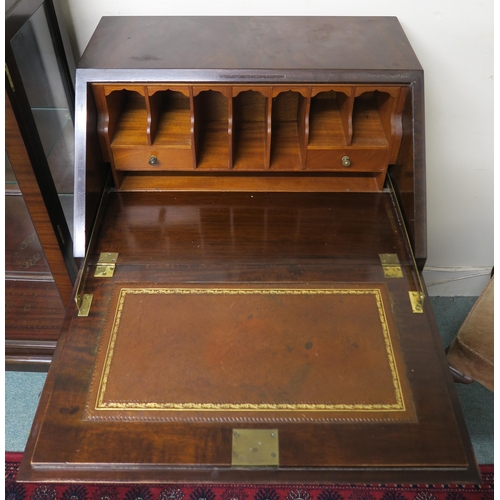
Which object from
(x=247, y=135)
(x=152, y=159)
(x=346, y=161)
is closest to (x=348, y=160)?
(x=346, y=161)

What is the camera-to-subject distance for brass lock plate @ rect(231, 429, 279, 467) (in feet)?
2.69

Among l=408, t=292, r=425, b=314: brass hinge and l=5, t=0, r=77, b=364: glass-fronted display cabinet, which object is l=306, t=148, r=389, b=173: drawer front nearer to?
l=408, t=292, r=425, b=314: brass hinge

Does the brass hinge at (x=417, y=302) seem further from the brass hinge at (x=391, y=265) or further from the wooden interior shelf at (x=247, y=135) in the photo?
the wooden interior shelf at (x=247, y=135)

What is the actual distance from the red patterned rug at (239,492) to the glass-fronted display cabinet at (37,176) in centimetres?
45

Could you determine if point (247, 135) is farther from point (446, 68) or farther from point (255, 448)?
point (255, 448)

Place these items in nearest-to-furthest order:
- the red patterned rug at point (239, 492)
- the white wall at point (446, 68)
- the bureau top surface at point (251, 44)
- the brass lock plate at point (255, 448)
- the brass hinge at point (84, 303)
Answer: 1. the brass lock plate at point (255, 448)
2. the brass hinge at point (84, 303)
3. the bureau top surface at point (251, 44)
4. the white wall at point (446, 68)
5. the red patterned rug at point (239, 492)

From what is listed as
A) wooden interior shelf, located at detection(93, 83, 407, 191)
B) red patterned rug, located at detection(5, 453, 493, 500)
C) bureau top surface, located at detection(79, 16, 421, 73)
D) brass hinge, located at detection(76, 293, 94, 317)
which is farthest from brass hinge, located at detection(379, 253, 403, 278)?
red patterned rug, located at detection(5, 453, 493, 500)

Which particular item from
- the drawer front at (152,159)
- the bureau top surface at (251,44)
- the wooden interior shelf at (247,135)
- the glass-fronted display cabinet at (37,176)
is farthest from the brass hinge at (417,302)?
the glass-fronted display cabinet at (37,176)

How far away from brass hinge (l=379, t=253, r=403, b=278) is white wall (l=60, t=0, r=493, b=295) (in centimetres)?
68

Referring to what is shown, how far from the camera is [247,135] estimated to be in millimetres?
1307

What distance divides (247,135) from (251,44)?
228 millimetres

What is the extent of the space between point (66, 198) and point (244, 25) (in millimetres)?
735

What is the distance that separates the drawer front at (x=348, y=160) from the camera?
1205mm

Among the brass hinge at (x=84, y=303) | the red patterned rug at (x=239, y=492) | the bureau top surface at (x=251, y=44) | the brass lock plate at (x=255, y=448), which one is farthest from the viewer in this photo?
the red patterned rug at (x=239, y=492)
